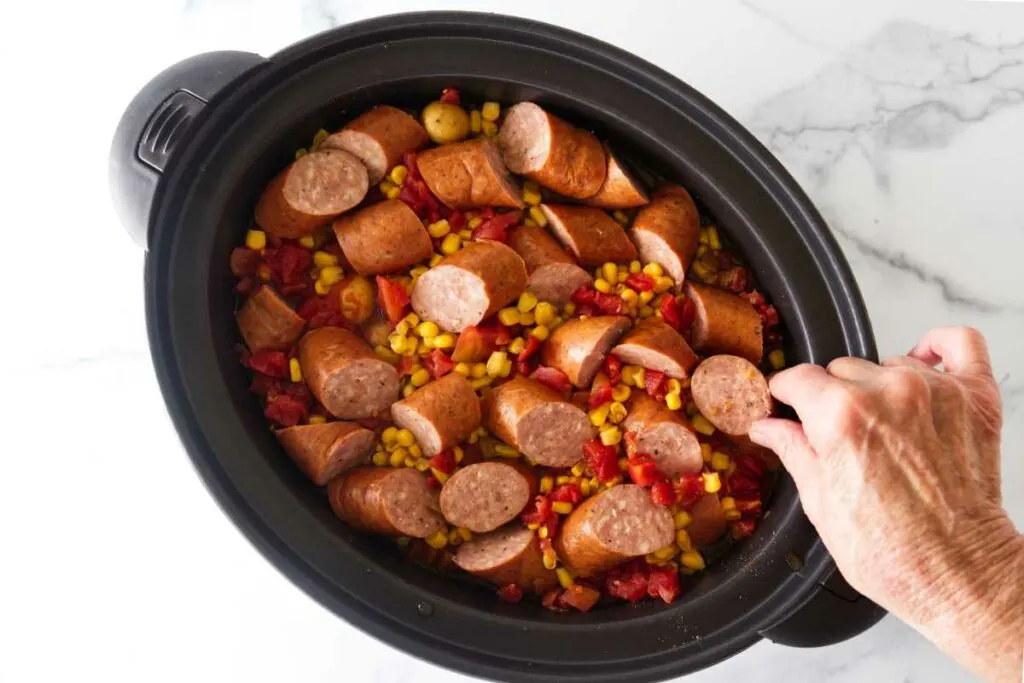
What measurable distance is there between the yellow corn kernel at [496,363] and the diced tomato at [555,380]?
0.12 metres

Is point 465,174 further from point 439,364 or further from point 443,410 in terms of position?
point 443,410

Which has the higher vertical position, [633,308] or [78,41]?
[78,41]

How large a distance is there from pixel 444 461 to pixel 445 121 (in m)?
1.04

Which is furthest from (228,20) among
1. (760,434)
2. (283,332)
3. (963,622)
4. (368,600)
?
(963,622)

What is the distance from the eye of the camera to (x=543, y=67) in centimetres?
Answer: 281

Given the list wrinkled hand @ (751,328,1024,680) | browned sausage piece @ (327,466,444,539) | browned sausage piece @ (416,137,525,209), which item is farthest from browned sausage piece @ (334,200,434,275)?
wrinkled hand @ (751,328,1024,680)

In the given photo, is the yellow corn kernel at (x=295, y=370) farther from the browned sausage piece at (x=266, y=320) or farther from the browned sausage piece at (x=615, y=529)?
the browned sausage piece at (x=615, y=529)

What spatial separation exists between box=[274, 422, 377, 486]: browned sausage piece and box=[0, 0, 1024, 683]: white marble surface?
27.1 inches

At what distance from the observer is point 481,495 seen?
2.87 m

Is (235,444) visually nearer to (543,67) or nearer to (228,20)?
(543,67)

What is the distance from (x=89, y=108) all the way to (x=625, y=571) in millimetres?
2550

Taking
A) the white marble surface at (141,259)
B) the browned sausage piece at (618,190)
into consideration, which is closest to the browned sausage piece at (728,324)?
the browned sausage piece at (618,190)

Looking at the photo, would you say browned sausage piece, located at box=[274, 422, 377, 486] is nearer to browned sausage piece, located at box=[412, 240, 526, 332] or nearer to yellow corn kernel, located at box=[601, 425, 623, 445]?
browned sausage piece, located at box=[412, 240, 526, 332]

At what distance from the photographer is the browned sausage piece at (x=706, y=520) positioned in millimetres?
2857
